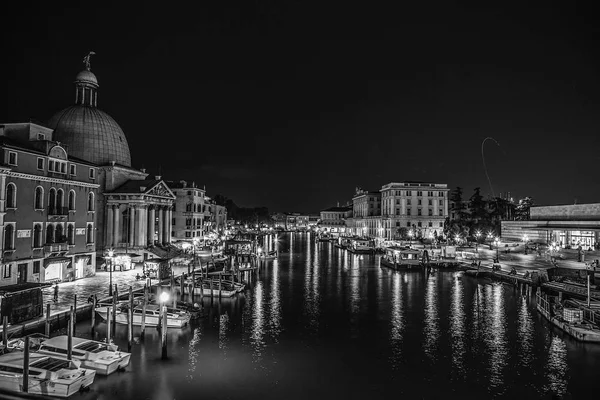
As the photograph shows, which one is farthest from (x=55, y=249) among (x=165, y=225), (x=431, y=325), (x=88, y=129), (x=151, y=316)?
(x=431, y=325)

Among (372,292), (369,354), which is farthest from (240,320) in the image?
(372,292)

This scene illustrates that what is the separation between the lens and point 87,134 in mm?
61812

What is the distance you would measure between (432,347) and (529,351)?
21.4 ft

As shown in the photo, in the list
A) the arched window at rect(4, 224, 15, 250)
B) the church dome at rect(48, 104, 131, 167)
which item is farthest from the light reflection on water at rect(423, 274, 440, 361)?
the church dome at rect(48, 104, 131, 167)

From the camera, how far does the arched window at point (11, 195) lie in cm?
3772

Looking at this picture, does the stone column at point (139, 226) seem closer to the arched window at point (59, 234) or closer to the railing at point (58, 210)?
the railing at point (58, 210)

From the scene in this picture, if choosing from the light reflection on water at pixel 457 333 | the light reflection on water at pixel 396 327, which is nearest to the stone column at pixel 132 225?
the light reflection on water at pixel 396 327

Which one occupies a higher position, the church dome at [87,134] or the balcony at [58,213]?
the church dome at [87,134]

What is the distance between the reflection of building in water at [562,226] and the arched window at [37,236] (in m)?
77.1

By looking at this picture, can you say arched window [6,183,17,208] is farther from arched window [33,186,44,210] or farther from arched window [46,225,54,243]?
arched window [46,225,54,243]

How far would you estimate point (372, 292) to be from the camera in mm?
50750

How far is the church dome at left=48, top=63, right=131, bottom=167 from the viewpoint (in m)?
61.0

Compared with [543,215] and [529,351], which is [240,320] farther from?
[543,215]

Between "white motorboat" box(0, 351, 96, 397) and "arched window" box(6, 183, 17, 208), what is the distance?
21.4 m
